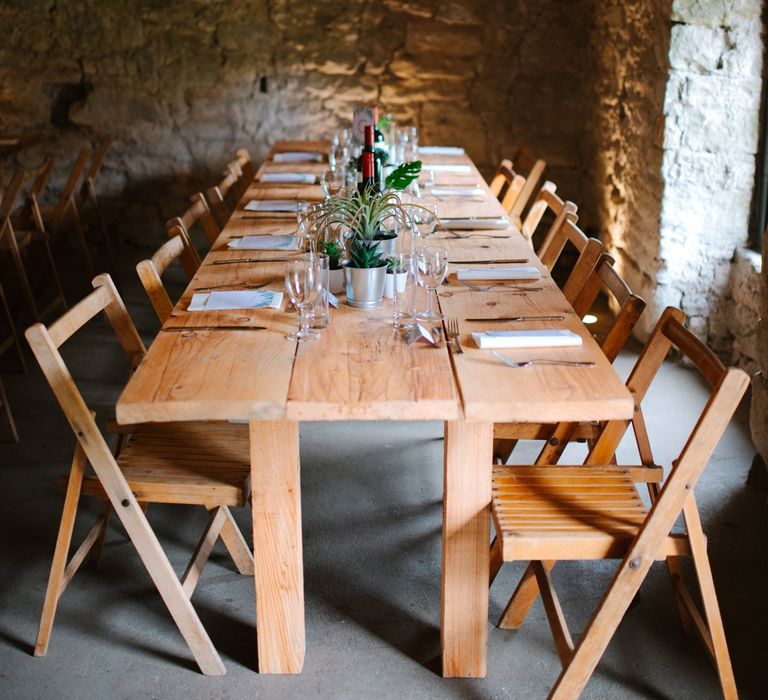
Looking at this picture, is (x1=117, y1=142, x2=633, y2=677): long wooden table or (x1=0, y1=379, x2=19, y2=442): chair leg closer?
(x1=117, y1=142, x2=633, y2=677): long wooden table

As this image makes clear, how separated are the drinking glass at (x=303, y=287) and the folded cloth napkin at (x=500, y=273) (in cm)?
68

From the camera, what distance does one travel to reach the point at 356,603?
2.70 meters

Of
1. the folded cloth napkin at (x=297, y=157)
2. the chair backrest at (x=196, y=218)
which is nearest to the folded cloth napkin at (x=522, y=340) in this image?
the chair backrest at (x=196, y=218)

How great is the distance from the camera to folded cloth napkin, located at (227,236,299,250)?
3371 mm

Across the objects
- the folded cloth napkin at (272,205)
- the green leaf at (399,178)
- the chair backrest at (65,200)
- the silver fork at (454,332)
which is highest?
the green leaf at (399,178)

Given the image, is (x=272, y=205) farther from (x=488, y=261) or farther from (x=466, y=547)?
(x=466, y=547)

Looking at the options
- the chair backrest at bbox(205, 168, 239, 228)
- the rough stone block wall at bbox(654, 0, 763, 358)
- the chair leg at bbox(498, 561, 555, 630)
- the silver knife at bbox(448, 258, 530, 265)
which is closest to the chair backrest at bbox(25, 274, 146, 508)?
the chair leg at bbox(498, 561, 555, 630)

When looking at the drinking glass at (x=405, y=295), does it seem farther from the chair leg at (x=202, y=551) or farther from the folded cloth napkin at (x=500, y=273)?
the chair leg at (x=202, y=551)

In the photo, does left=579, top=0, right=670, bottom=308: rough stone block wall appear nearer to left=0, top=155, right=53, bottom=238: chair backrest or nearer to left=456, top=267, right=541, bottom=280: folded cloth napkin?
left=456, top=267, right=541, bottom=280: folded cloth napkin

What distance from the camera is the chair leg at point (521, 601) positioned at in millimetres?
2497

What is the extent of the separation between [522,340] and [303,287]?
0.57 meters

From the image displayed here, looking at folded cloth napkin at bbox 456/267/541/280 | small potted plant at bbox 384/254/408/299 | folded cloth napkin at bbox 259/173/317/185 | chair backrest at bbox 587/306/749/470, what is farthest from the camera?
folded cloth napkin at bbox 259/173/317/185

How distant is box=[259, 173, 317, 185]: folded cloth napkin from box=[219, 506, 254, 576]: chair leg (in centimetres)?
236

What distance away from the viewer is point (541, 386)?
6.84 ft
